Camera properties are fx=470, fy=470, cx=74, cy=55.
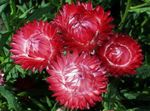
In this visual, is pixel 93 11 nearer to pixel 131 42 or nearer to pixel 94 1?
pixel 131 42

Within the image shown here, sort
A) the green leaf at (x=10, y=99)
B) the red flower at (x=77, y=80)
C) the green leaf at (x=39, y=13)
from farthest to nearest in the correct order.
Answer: the green leaf at (x=39, y=13) < the green leaf at (x=10, y=99) < the red flower at (x=77, y=80)

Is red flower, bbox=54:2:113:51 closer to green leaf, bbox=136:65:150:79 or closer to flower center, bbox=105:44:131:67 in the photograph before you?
flower center, bbox=105:44:131:67

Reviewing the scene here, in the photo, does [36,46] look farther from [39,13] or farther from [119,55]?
[39,13]

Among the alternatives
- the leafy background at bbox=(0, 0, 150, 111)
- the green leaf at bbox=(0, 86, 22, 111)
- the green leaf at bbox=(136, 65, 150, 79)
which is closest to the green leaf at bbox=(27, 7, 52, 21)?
the leafy background at bbox=(0, 0, 150, 111)

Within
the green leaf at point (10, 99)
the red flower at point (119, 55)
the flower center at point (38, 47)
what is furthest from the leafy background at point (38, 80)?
the flower center at point (38, 47)

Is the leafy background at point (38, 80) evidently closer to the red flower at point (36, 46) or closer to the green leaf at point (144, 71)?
the green leaf at point (144, 71)

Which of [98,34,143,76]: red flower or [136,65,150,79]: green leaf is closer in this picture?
[98,34,143,76]: red flower
